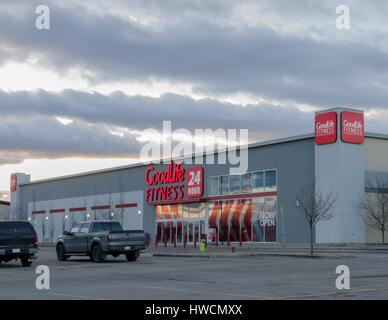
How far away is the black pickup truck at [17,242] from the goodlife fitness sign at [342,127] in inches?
1220

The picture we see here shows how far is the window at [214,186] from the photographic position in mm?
66000

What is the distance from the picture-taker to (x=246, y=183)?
62.8 metres

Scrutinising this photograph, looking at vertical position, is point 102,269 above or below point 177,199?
below

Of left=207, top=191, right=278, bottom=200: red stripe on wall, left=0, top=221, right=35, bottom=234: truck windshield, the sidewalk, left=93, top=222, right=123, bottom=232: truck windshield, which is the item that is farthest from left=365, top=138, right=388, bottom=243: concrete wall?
left=0, top=221, right=35, bottom=234: truck windshield

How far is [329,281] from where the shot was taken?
1892 cm

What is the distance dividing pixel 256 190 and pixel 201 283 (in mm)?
43194

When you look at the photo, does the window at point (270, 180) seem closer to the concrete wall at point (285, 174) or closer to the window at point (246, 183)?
the concrete wall at point (285, 174)

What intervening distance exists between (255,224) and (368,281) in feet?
141

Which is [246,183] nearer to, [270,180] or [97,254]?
[270,180]

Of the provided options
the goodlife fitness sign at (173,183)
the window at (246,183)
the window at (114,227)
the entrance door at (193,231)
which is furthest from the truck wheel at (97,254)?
the goodlife fitness sign at (173,183)
